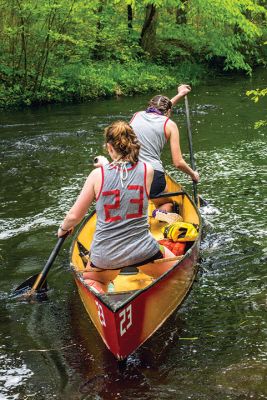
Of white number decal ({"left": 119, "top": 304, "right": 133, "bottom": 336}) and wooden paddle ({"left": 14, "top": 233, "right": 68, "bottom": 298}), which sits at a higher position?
white number decal ({"left": 119, "top": 304, "right": 133, "bottom": 336})

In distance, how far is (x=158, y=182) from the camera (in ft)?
21.9

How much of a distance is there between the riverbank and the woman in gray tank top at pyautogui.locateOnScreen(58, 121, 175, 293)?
13052 millimetres

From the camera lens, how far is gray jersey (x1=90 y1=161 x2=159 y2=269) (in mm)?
4145

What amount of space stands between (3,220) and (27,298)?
270 centimetres

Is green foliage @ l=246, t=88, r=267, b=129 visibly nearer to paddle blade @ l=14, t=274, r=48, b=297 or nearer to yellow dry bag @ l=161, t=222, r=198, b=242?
yellow dry bag @ l=161, t=222, r=198, b=242

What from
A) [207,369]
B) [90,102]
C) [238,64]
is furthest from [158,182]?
[238,64]

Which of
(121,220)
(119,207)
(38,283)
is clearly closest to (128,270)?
(121,220)

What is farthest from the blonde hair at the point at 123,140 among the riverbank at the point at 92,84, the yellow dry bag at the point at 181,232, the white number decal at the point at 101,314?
the riverbank at the point at 92,84

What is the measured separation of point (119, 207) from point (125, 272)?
0.51 m

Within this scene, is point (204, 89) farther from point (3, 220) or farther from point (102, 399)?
point (102, 399)

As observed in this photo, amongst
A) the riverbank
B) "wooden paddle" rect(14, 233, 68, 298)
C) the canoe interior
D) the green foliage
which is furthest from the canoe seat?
the riverbank

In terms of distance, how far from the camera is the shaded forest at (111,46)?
670 inches

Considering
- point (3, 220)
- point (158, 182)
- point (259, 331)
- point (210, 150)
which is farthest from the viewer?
point (210, 150)

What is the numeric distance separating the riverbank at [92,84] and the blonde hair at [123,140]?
43.3ft
